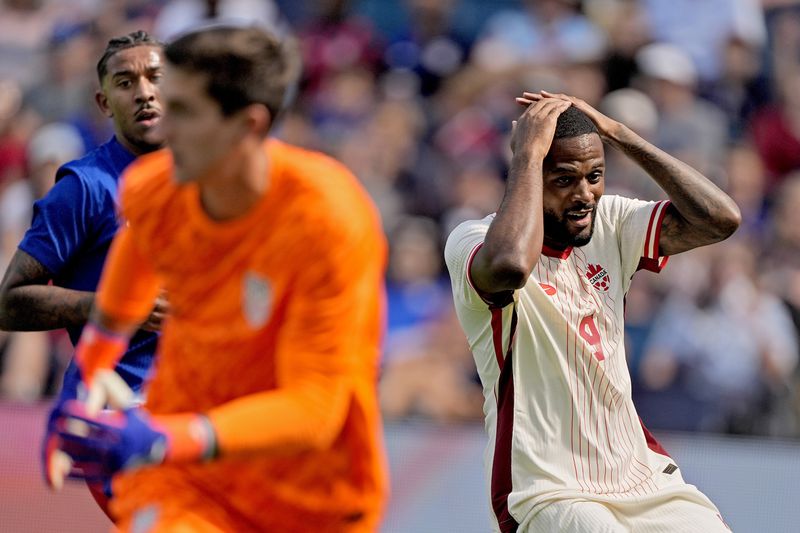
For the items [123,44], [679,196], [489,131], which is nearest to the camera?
[679,196]

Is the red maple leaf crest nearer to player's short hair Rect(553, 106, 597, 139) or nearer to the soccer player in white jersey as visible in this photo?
the soccer player in white jersey

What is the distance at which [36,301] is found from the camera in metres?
4.95

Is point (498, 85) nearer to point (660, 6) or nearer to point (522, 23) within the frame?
point (522, 23)

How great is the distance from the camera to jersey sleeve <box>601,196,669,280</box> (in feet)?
15.5

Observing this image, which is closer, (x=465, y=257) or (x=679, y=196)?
(x=465, y=257)

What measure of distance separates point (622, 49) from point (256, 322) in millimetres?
8624

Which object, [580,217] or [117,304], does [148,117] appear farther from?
[580,217]

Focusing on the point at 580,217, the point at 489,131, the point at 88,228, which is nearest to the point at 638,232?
the point at 580,217

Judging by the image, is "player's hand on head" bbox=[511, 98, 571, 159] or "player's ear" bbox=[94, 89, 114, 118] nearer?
"player's hand on head" bbox=[511, 98, 571, 159]

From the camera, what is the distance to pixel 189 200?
3625 mm

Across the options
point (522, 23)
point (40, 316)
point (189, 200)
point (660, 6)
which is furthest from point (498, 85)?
point (189, 200)

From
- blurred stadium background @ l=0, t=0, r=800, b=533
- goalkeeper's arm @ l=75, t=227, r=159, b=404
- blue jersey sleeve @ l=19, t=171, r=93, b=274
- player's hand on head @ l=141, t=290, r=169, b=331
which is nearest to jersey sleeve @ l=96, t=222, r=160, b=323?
goalkeeper's arm @ l=75, t=227, r=159, b=404

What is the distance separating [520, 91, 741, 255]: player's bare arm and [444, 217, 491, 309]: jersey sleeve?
0.51m

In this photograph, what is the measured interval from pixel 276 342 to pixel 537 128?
1.42 m
